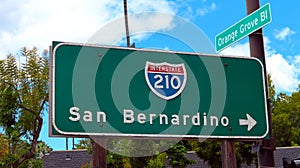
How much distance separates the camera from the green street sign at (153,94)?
619 centimetres

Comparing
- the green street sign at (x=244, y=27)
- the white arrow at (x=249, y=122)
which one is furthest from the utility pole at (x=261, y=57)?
the white arrow at (x=249, y=122)

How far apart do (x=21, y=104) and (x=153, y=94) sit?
1532 cm

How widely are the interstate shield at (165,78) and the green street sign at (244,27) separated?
2553 millimetres

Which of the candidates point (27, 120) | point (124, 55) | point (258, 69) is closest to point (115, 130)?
point (124, 55)

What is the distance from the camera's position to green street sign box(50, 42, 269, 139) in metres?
6.19

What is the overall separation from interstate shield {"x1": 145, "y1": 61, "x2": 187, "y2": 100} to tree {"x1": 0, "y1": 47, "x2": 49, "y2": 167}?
48.3ft

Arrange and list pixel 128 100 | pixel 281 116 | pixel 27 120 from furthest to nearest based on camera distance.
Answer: pixel 281 116 → pixel 27 120 → pixel 128 100

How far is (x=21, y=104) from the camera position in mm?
20984

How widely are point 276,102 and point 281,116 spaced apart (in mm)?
6487

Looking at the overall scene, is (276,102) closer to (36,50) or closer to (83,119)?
(36,50)

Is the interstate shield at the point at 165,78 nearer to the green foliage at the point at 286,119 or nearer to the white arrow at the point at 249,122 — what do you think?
A: the white arrow at the point at 249,122

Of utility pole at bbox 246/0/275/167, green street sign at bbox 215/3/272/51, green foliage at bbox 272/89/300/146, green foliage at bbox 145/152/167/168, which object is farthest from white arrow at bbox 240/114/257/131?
green foliage at bbox 272/89/300/146

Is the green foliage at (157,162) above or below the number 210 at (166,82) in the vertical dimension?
below

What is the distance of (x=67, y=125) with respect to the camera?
6.04 meters
